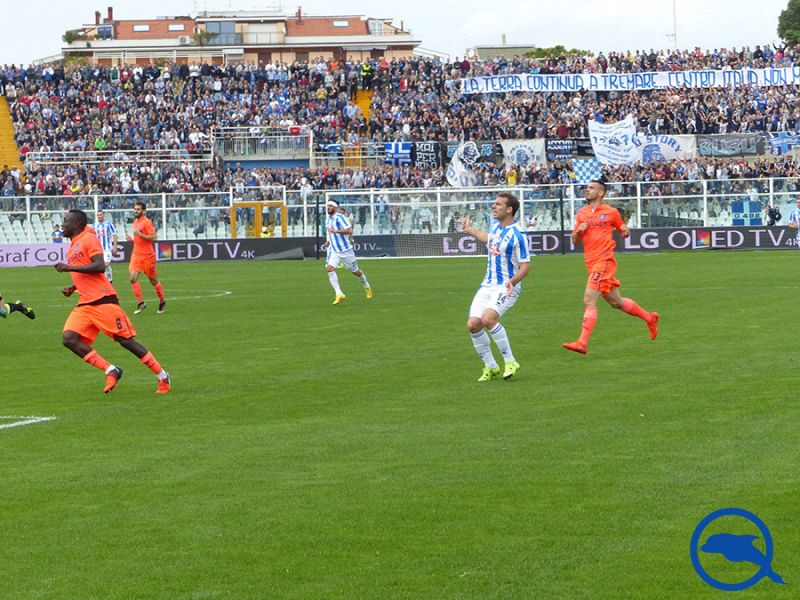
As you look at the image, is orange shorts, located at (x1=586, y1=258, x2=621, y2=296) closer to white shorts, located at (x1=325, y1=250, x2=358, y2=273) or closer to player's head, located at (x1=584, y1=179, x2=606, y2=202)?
player's head, located at (x1=584, y1=179, x2=606, y2=202)

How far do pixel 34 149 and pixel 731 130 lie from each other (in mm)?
31931

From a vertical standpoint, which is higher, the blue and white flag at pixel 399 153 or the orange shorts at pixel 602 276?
the blue and white flag at pixel 399 153

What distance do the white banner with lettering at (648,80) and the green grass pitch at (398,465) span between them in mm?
45400

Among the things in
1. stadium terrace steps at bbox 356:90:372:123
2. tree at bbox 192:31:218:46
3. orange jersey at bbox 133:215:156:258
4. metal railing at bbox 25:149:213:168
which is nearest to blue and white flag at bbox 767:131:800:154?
stadium terrace steps at bbox 356:90:372:123

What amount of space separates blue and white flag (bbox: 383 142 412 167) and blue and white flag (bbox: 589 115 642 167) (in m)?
9.41

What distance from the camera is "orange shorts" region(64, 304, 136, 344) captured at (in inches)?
607

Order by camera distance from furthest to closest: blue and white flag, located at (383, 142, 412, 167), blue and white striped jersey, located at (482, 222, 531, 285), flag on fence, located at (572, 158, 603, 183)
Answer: blue and white flag, located at (383, 142, 412, 167)
flag on fence, located at (572, 158, 603, 183)
blue and white striped jersey, located at (482, 222, 531, 285)

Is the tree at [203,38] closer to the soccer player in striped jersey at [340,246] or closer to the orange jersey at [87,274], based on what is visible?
the soccer player in striped jersey at [340,246]

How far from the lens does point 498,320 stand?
1590 centimetres

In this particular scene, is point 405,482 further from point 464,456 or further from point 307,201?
point 307,201

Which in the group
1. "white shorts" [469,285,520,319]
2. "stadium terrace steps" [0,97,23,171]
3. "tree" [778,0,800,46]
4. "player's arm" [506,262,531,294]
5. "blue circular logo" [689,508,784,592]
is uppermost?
"tree" [778,0,800,46]

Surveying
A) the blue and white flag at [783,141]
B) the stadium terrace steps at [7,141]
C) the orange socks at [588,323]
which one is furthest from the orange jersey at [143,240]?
the blue and white flag at [783,141]

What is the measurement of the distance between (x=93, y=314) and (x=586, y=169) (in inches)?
1786

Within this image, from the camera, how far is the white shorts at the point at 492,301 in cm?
1583
